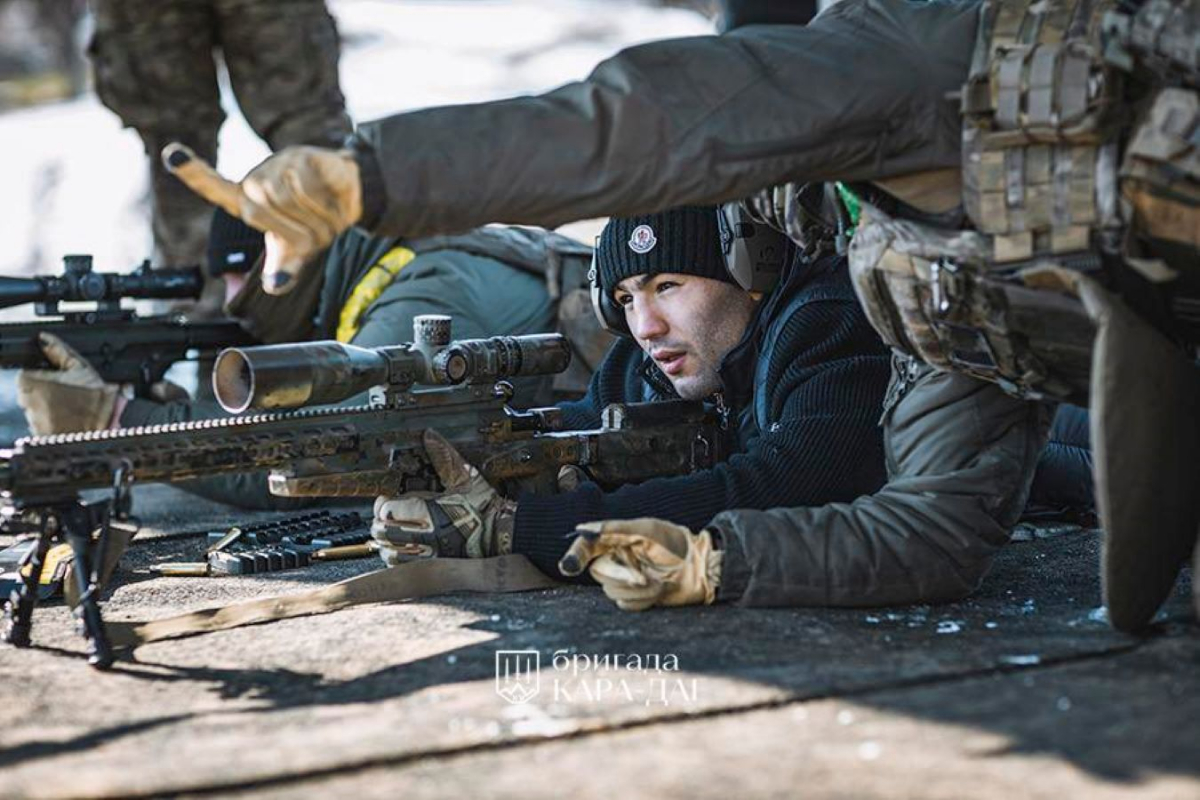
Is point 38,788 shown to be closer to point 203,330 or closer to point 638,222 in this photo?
point 638,222

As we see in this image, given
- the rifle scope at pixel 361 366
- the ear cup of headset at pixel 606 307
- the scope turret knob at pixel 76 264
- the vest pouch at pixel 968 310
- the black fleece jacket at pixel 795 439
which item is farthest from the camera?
the scope turret knob at pixel 76 264

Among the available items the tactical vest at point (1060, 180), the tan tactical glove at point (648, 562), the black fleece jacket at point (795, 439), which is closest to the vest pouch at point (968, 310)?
the tactical vest at point (1060, 180)

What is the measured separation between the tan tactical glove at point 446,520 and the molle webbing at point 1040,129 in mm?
1414

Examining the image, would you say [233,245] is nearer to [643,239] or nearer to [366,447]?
[643,239]

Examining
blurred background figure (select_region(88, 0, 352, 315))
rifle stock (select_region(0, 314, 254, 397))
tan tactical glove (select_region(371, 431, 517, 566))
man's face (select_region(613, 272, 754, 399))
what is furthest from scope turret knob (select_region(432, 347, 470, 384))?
blurred background figure (select_region(88, 0, 352, 315))

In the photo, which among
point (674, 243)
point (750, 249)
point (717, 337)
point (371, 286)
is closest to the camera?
point (750, 249)

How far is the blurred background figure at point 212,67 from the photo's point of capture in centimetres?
757

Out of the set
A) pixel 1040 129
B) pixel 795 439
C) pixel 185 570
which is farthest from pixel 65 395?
pixel 1040 129

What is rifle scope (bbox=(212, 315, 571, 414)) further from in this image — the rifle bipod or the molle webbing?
the molle webbing

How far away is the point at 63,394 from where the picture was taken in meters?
5.95

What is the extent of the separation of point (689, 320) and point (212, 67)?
162 inches

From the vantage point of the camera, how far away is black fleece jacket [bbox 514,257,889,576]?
3.97 m

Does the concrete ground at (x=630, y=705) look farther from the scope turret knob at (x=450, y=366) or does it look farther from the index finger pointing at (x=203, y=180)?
the index finger pointing at (x=203, y=180)

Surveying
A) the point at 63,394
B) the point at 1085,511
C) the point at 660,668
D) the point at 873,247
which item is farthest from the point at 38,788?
the point at 63,394
